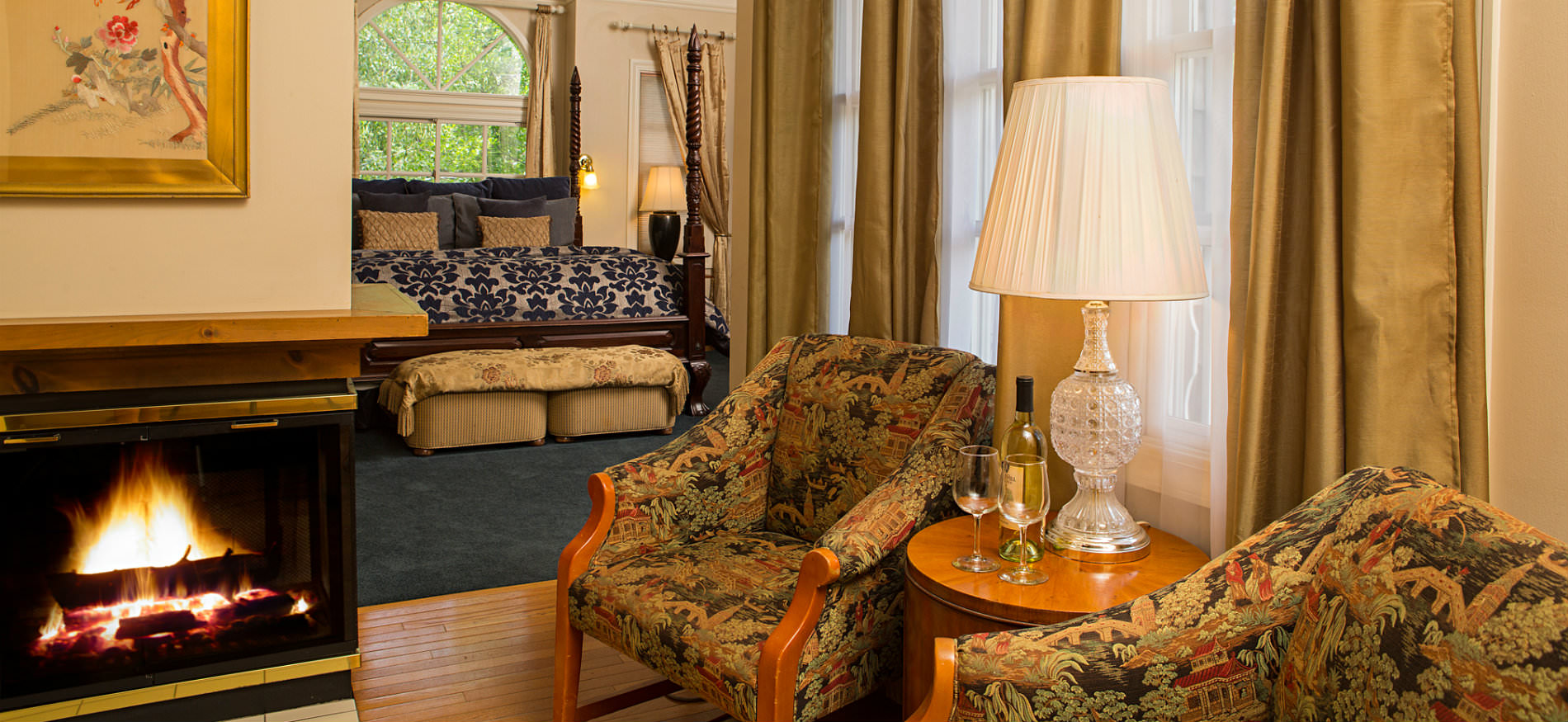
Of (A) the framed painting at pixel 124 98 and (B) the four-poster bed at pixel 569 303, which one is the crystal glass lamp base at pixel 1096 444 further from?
(B) the four-poster bed at pixel 569 303

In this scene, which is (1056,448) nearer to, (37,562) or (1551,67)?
(1551,67)

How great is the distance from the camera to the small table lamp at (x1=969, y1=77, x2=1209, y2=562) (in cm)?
153

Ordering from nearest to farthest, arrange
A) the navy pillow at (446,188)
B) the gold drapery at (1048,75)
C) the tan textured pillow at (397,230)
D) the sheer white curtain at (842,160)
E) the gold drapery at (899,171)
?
the gold drapery at (1048,75)
the gold drapery at (899,171)
the sheer white curtain at (842,160)
the tan textured pillow at (397,230)
the navy pillow at (446,188)

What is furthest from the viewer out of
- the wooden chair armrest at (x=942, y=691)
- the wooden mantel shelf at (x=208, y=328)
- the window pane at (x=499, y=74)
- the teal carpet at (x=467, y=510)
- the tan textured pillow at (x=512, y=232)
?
the window pane at (x=499, y=74)

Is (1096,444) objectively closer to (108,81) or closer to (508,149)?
(108,81)

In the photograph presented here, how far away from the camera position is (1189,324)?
1882 millimetres

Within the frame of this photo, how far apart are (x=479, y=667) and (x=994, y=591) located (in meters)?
1.55

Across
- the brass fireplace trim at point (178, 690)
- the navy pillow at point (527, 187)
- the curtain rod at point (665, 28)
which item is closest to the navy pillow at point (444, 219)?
the navy pillow at point (527, 187)

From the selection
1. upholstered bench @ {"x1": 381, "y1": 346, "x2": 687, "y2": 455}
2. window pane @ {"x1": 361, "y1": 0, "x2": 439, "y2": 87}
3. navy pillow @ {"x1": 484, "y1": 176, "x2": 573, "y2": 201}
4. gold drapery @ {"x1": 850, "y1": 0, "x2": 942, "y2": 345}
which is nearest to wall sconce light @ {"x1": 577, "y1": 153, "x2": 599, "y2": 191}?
navy pillow @ {"x1": 484, "y1": 176, "x2": 573, "y2": 201}

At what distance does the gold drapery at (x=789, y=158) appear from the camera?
2.96 m

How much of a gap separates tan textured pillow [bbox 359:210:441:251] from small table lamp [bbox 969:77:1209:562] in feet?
19.9

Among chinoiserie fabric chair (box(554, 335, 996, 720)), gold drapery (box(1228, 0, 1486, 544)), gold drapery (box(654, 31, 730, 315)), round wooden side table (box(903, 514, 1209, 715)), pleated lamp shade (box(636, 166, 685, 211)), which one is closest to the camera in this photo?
gold drapery (box(1228, 0, 1486, 544))

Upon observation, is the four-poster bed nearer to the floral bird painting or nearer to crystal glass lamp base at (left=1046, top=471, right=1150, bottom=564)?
the floral bird painting

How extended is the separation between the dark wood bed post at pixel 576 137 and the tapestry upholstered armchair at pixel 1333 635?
7.12 m
